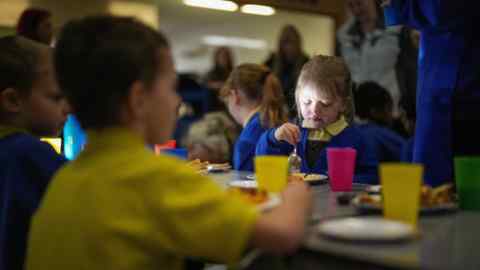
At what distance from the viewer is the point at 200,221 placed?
910mm

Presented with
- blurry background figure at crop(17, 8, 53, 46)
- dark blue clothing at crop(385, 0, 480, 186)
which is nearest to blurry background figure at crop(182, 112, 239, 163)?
blurry background figure at crop(17, 8, 53, 46)

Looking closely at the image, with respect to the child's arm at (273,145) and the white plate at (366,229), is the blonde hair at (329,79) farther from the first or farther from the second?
the white plate at (366,229)

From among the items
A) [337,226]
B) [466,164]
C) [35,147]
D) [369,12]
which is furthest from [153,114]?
[369,12]

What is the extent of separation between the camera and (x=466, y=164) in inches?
51.1

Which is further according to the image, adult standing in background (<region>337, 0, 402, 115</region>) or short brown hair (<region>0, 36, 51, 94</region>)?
adult standing in background (<region>337, 0, 402, 115</region>)

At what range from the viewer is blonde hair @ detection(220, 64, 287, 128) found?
8.86ft

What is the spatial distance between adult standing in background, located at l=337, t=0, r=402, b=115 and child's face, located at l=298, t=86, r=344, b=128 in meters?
1.66

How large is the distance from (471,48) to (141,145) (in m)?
1.07

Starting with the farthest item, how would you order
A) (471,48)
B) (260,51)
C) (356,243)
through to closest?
(260,51) → (471,48) → (356,243)

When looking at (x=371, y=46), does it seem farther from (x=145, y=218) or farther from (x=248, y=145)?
(x=145, y=218)

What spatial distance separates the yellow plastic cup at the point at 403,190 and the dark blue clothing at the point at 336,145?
0.92 metres

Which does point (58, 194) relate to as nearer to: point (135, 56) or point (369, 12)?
point (135, 56)

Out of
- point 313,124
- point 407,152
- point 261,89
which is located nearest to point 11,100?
point 313,124

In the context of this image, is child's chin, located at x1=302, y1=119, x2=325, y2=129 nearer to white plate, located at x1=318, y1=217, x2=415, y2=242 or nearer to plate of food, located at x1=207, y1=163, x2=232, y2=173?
plate of food, located at x1=207, y1=163, x2=232, y2=173
